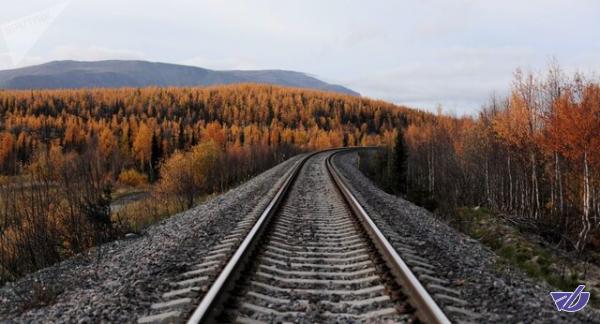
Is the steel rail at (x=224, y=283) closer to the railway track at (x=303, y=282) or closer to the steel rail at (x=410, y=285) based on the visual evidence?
the railway track at (x=303, y=282)

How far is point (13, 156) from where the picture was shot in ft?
29.0

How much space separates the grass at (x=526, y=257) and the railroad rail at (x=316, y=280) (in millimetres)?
2195

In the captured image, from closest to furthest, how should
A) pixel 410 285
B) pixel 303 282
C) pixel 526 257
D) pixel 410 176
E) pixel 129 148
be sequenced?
pixel 410 285 < pixel 303 282 < pixel 526 257 < pixel 410 176 < pixel 129 148

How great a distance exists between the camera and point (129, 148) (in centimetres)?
9312

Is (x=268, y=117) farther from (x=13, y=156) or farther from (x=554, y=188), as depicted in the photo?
(x=13, y=156)

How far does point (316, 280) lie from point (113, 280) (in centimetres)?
235

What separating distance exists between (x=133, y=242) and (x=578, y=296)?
667cm

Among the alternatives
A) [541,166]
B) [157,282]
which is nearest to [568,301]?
[157,282]

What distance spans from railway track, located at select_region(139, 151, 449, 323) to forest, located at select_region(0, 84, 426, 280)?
3.81 metres

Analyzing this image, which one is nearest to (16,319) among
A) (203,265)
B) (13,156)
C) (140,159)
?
(203,265)

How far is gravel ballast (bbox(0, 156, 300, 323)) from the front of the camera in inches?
169

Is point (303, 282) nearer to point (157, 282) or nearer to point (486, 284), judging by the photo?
point (157, 282)

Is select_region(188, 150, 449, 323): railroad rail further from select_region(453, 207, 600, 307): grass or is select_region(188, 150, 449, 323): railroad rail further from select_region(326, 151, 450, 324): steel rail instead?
select_region(453, 207, 600, 307): grass

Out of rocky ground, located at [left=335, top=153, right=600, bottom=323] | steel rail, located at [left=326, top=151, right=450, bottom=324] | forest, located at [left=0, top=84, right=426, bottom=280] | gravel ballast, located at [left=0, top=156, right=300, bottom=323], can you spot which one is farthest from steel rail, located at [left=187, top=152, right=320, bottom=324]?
forest, located at [left=0, top=84, right=426, bottom=280]
